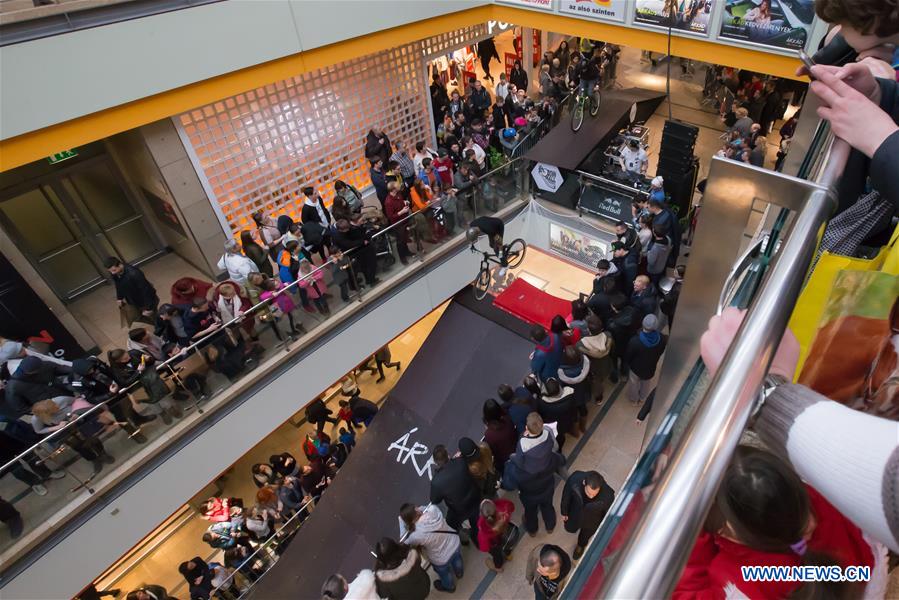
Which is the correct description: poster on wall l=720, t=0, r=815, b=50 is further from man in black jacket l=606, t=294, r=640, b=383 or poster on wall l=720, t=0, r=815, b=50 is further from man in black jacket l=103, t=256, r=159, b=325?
man in black jacket l=103, t=256, r=159, b=325

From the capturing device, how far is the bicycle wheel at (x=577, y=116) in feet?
31.2

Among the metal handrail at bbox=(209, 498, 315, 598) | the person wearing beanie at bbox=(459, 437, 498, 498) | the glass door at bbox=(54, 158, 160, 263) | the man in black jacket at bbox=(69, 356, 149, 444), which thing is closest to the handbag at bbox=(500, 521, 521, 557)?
the person wearing beanie at bbox=(459, 437, 498, 498)

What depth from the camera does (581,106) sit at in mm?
9625

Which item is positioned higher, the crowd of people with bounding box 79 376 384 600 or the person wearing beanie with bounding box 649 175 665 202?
the person wearing beanie with bounding box 649 175 665 202

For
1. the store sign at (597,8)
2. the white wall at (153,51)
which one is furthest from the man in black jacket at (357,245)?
the store sign at (597,8)

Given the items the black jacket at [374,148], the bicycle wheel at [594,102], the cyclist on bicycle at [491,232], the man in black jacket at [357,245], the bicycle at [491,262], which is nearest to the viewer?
the man in black jacket at [357,245]

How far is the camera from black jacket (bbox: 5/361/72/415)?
536cm

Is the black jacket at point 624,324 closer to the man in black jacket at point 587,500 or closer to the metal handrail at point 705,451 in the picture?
the man in black jacket at point 587,500

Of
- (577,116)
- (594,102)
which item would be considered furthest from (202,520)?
(594,102)

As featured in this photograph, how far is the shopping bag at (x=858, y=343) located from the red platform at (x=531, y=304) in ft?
21.3

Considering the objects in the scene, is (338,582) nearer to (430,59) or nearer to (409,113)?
(409,113)

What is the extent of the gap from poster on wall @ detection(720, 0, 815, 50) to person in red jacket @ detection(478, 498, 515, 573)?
22.9 feet

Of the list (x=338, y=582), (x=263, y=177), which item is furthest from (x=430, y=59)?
Result: (x=338, y=582)

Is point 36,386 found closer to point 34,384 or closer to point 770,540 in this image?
point 34,384
